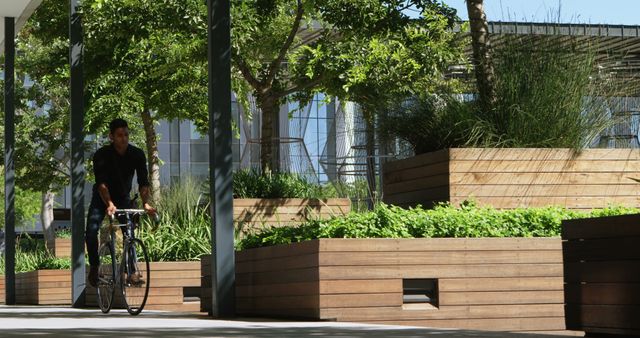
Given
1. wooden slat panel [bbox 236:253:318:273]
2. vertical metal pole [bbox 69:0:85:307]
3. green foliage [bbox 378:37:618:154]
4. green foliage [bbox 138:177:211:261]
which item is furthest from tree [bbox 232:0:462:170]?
wooden slat panel [bbox 236:253:318:273]

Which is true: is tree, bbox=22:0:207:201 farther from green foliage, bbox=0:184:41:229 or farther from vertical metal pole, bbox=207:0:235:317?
green foliage, bbox=0:184:41:229

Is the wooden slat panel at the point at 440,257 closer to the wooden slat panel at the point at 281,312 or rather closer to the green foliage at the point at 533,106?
the wooden slat panel at the point at 281,312

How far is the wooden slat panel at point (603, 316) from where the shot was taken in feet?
16.0

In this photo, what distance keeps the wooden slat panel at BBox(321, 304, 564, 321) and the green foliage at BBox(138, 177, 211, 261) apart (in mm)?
3722

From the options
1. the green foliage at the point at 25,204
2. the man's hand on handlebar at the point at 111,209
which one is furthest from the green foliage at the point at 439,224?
the green foliage at the point at 25,204

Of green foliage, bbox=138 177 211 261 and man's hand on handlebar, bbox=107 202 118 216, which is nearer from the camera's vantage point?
man's hand on handlebar, bbox=107 202 118 216

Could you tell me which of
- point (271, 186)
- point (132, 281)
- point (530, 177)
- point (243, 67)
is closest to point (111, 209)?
point (132, 281)

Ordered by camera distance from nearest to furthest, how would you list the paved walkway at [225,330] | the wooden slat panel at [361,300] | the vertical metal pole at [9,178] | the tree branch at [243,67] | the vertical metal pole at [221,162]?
1. the paved walkway at [225,330]
2. the wooden slat panel at [361,300]
3. the vertical metal pole at [221,162]
4. the tree branch at [243,67]
5. the vertical metal pole at [9,178]

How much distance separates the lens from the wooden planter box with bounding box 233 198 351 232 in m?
11.2

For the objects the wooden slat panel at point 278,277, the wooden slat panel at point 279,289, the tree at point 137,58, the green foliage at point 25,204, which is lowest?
the wooden slat panel at point 279,289

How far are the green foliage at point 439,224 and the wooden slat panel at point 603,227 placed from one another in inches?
72.3

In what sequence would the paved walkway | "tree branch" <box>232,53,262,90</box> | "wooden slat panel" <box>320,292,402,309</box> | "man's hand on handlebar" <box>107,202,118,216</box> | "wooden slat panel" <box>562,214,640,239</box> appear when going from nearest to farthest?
"wooden slat panel" <box>562,214,640,239</box>, the paved walkway, "wooden slat panel" <box>320,292,402,309</box>, "man's hand on handlebar" <box>107,202,118,216</box>, "tree branch" <box>232,53,262,90</box>

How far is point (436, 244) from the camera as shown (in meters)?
6.93

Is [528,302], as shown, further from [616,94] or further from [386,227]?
[616,94]
